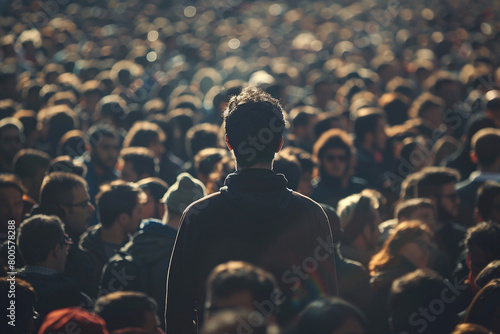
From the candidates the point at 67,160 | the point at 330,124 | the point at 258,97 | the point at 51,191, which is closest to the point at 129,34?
the point at 330,124

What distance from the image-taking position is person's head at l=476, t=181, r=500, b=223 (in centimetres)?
560

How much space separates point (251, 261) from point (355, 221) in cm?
228

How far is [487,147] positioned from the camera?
6820 mm

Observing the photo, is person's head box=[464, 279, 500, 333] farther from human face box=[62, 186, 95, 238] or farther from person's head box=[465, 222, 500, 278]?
human face box=[62, 186, 95, 238]

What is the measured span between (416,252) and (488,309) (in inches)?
45.1

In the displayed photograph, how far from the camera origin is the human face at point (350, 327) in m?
2.91

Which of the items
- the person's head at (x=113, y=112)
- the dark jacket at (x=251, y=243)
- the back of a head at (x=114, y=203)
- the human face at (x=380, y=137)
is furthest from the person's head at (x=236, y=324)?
the person's head at (x=113, y=112)

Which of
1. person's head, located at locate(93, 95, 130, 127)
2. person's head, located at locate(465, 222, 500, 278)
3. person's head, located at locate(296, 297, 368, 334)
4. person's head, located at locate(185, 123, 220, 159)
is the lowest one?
person's head, located at locate(93, 95, 130, 127)

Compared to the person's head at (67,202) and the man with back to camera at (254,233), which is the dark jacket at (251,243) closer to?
the man with back to camera at (254,233)

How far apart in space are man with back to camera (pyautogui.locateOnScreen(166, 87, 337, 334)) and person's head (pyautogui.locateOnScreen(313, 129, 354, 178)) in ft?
12.9

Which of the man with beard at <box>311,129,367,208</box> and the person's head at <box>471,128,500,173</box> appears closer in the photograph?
the person's head at <box>471,128,500,173</box>

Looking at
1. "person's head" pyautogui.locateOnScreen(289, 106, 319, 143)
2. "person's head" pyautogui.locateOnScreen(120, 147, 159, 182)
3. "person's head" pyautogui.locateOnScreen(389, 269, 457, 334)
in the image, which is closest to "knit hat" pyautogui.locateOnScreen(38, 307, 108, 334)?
"person's head" pyautogui.locateOnScreen(389, 269, 457, 334)

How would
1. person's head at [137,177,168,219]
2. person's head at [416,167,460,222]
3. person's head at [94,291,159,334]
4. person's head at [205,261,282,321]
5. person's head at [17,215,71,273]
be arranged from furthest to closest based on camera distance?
person's head at [137,177,168,219] → person's head at [416,167,460,222] → person's head at [17,215,71,273] → person's head at [94,291,159,334] → person's head at [205,261,282,321]

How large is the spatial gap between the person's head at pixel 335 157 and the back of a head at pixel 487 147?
1.23 meters
